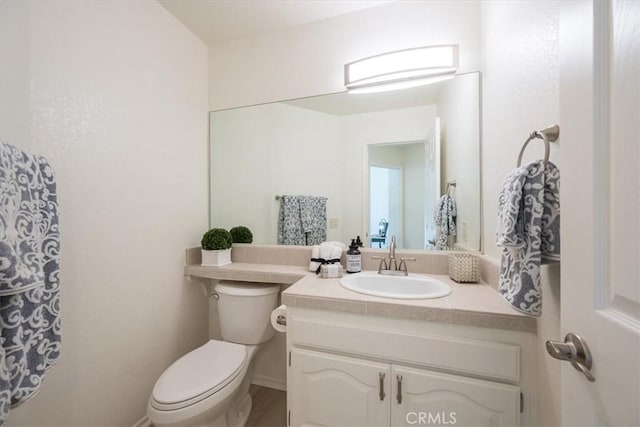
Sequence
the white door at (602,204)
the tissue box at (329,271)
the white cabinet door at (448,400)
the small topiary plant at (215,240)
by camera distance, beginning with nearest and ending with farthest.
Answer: the white door at (602,204)
the white cabinet door at (448,400)
the tissue box at (329,271)
the small topiary plant at (215,240)

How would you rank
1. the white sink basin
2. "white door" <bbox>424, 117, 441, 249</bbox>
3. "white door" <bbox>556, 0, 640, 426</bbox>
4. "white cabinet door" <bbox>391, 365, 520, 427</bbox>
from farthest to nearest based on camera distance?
"white door" <bbox>424, 117, 441, 249</bbox>, the white sink basin, "white cabinet door" <bbox>391, 365, 520, 427</bbox>, "white door" <bbox>556, 0, 640, 426</bbox>

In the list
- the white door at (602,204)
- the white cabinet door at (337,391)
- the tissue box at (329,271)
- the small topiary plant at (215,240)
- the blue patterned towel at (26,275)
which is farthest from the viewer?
the small topiary plant at (215,240)

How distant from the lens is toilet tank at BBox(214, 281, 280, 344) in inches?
58.5

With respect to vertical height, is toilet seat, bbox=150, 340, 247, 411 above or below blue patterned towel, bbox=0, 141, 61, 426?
below

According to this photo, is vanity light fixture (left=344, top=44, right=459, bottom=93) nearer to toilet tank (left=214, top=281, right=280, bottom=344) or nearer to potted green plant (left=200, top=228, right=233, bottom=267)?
potted green plant (left=200, top=228, right=233, bottom=267)

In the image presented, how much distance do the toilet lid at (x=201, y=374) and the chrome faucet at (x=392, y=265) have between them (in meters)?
0.88

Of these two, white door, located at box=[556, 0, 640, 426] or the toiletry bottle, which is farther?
the toiletry bottle

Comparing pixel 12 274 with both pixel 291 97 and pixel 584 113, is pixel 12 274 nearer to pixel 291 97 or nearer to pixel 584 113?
pixel 584 113

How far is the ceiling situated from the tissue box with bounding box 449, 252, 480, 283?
4.96 feet

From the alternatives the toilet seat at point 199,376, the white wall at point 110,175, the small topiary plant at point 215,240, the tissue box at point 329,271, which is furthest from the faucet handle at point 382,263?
the white wall at point 110,175

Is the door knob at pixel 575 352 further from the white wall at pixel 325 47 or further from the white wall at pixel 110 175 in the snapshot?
the white wall at pixel 110 175

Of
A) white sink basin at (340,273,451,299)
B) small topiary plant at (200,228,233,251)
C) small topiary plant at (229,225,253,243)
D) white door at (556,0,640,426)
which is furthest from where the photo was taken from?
small topiary plant at (229,225,253,243)

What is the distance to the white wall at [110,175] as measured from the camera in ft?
3.15

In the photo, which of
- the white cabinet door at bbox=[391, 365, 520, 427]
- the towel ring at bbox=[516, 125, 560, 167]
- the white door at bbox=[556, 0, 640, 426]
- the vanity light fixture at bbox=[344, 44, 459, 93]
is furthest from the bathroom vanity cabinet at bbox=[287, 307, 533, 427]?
the vanity light fixture at bbox=[344, 44, 459, 93]
